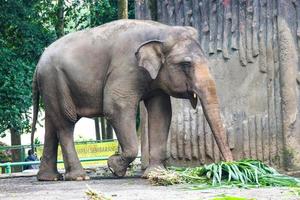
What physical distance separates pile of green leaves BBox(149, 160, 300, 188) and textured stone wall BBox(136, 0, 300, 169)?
79.5 inches

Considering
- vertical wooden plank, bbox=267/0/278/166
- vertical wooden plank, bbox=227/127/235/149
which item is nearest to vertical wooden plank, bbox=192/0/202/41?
vertical wooden plank, bbox=267/0/278/166

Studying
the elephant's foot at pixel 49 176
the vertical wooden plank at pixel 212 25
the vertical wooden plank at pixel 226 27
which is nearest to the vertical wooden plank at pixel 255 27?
the vertical wooden plank at pixel 226 27

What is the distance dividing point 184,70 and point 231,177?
1.75 metres

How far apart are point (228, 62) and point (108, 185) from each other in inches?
124

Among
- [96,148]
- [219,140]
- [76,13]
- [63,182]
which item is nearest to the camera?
[219,140]

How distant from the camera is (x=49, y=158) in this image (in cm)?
1327

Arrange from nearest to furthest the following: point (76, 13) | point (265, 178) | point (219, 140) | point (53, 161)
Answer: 1. point (265, 178)
2. point (219, 140)
3. point (53, 161)
4. point (76, 13)

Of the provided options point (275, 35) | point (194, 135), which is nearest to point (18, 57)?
point (194, 135)

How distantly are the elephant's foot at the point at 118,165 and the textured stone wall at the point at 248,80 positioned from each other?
176 cm

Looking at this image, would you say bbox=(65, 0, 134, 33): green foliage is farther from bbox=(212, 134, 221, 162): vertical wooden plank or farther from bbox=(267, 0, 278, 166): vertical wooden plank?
bbox=(267, 0, 278, 166): vertical wooden plank

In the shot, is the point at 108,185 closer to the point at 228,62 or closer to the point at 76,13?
the point at 228,62

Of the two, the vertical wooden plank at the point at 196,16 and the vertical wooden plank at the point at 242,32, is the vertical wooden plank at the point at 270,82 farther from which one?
the vertical wooden plank at the point at 196,16

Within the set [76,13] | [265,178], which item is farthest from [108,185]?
[76,13]

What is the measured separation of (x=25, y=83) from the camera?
2230 cm
